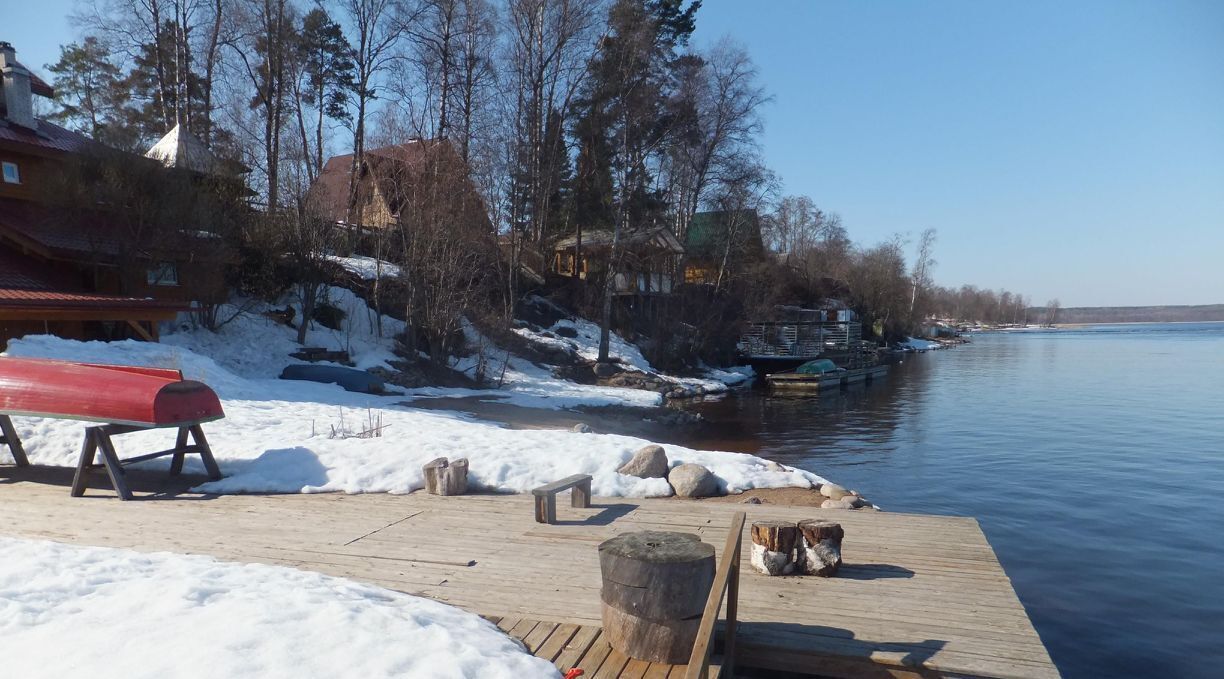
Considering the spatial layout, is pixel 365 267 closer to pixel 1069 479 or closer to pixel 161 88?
pixel 161 88

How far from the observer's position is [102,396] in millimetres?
7523

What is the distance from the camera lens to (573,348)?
31.4 meters

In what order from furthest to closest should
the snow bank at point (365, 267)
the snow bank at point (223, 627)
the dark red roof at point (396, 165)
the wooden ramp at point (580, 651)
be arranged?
1. the snow bank at point (365, 267)
2. the dark red roof at point (396, 165)
3. the wooden ramp at point (580, 651)
4. the snow bank at point (223, 627)

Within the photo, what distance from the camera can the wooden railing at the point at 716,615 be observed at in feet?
9.89

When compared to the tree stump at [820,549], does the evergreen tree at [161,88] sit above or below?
above

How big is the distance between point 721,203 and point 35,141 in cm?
3025

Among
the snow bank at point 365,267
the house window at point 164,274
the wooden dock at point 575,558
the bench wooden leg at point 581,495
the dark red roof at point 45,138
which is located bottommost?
the wooden dock at point 575,558

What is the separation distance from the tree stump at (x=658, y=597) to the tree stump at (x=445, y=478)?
426cm

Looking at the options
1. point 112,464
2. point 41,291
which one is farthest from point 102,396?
point 41,291

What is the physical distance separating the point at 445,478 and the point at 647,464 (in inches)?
93.2

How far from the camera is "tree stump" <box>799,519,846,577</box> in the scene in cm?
533

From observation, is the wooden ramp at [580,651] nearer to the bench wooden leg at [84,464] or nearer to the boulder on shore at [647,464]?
the boulder on shore at [647,464]

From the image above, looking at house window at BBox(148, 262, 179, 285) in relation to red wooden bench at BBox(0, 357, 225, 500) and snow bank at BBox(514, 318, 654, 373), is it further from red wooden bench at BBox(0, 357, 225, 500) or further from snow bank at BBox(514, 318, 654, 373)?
red wooden bench at BBox(0, 357, 225, 500)

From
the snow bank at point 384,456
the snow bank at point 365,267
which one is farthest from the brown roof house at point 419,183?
the snow bank at point 384,456
